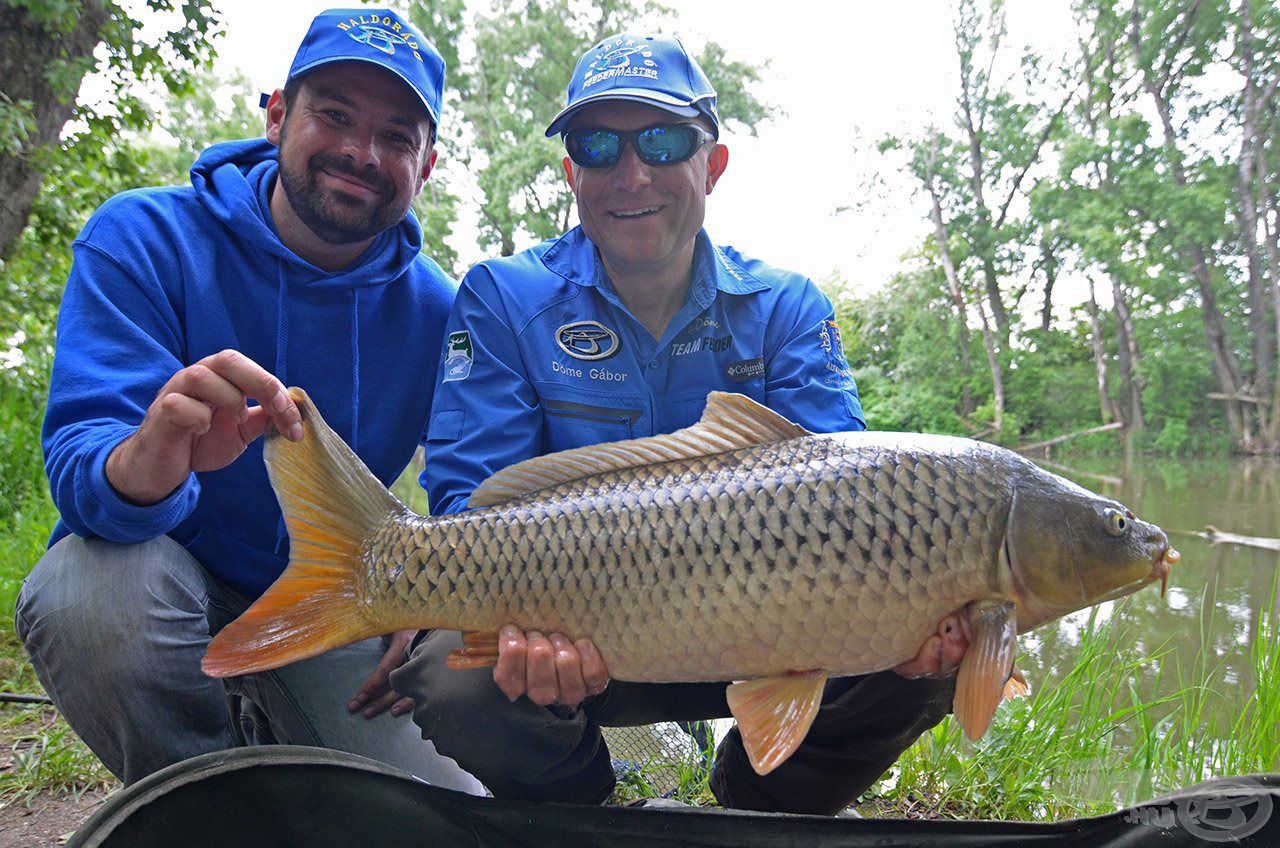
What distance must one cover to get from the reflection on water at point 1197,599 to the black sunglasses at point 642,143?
144 cm

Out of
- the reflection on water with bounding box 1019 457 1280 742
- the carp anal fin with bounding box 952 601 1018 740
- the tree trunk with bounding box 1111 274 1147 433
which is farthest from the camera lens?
the tree trunk with bounding box 1111 274 1147 433

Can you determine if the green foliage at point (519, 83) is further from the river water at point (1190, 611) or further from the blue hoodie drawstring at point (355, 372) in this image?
the blue hoodie drawstring at point (355, 372)

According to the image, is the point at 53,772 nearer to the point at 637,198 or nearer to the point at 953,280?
the point at 637,198

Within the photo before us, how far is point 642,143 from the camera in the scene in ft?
5.08

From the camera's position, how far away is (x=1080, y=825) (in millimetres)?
942

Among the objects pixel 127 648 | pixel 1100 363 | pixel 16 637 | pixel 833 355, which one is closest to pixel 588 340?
pixel 833 355

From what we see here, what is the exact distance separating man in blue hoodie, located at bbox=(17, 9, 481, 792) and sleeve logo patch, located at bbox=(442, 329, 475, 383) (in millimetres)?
172

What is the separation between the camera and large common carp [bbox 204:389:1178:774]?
1040 mm

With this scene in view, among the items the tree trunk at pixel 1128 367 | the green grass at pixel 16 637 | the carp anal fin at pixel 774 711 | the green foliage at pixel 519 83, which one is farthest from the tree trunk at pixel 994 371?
the carp anal fin at pixel 774 711

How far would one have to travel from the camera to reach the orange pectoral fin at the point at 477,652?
1129mm

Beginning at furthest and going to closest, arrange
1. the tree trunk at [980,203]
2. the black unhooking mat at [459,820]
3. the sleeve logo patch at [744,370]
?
the tree trunk at [980,203] → the sleeve logo patch at [744,370] → the black unhooking mat at [459,820]

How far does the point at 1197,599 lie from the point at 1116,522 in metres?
4.67

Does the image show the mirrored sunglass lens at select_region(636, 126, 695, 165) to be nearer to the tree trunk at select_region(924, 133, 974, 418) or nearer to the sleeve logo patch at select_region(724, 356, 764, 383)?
the sleeve logo patch at select_region(724, 356, 764, 383)

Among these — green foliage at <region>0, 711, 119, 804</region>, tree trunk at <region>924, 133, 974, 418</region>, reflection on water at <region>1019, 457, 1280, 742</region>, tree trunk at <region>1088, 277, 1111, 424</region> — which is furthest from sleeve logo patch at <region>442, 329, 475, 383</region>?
tree trunk at <region>1088, 277, 1111, 424</region>
